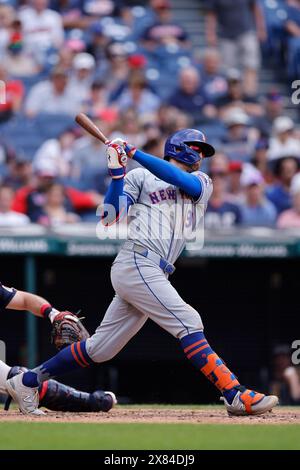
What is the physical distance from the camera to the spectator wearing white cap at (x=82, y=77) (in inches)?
476

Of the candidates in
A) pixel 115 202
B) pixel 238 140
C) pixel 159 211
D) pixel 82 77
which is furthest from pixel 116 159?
pixel 82 77

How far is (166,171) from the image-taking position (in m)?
5.94

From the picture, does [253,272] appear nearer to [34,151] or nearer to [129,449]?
[34,151]

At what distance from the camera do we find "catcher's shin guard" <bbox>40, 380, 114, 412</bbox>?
6352 mm

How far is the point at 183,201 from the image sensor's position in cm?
622

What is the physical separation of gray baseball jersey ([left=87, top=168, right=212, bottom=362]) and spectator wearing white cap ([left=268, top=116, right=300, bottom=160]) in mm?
5527

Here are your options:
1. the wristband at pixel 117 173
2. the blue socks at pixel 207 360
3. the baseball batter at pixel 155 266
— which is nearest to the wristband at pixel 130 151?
the baseball batter at pixel 155 266

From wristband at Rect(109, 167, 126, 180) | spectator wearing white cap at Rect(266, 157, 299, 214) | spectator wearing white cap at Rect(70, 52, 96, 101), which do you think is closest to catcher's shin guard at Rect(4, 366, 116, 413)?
wristband at Rect(109, 167, 126, 180)

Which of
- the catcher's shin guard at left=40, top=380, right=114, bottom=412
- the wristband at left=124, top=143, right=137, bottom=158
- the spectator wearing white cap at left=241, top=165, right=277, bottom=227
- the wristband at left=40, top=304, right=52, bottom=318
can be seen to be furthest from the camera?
the spectator wearing white cap at left=241, top=165, right=277, bottom=227

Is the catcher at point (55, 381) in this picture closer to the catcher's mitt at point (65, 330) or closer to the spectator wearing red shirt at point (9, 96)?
the catcher's mitt at point (65, 330)

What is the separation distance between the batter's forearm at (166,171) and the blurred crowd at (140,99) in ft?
13.9

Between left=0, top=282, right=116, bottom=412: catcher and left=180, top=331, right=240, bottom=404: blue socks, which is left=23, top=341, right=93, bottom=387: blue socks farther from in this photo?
left=180, top=331, right=240, bottom=404: blue socks

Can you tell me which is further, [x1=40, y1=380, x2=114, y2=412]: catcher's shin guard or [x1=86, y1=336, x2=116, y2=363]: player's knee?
[x1=40, y1=380, x2=114, y2=412]: catcher's shin guard

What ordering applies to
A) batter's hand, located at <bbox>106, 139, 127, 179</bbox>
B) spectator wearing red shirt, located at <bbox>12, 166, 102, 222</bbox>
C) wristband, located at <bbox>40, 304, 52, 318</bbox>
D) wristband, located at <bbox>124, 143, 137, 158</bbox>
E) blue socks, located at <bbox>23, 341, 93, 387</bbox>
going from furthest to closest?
spectator wearing red shirt, located at <bbox>12, 166, 102, 222</bbox> < wristband, located at <bbox>40, 304, 52, 318</bbox> < blue socks, located at <bbox>23, 341, 93, 387</bbox> < wristband, located at <bbox>124, 143, 137, 158</bbox> < batter's hand, located at <bbox>106, 139, 127, 179</bbox>
